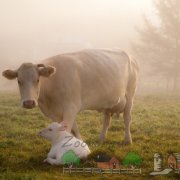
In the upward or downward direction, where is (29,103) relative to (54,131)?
upward

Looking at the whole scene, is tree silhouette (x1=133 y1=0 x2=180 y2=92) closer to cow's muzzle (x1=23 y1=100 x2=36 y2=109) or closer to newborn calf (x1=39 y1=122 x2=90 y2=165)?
newborn calf (x1=39 y1=122 x2=90 y2=165)

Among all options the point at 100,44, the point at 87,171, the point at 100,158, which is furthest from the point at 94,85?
the point at 100,44

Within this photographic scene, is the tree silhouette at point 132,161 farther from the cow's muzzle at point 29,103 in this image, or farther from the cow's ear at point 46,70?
the cow's ear at point 46,70

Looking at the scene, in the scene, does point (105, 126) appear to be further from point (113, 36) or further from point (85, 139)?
point (113, 36)

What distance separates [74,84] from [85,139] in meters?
2.48

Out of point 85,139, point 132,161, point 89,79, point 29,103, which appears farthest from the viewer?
point 85,139

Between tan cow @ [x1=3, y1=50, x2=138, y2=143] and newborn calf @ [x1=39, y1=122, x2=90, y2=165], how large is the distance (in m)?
0.57

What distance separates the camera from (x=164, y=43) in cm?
3806

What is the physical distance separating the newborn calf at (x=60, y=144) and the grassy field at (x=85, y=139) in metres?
0.18

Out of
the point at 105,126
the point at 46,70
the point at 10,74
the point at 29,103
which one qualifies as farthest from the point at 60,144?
the point at 105,126

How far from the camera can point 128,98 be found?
35.3ft

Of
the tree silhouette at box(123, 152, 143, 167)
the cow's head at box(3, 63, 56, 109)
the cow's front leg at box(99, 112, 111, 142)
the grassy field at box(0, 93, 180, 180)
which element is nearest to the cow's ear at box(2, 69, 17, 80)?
the cow's head at box(3, 63, 56, 109)

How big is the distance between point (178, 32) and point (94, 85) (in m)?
30.4

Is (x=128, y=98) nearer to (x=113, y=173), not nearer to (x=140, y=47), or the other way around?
(x=113, y=173)
